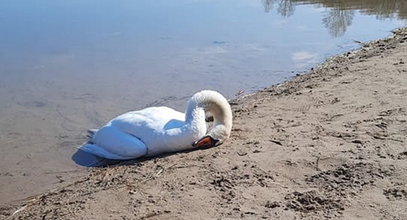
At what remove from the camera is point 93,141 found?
25.2ft

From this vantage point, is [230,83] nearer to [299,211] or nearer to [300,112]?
[300,112]

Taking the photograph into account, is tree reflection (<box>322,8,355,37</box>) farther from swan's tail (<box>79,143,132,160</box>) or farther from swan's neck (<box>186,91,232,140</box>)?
swan's tail (<box>79,143,132,160</box>)

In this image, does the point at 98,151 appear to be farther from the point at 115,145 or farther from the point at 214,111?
the point at 214,111

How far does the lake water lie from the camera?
26.8 ft

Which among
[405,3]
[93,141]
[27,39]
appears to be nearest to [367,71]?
[93,141]

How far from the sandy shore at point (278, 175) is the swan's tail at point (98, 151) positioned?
33 centimetres

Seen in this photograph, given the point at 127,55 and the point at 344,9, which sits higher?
the point at 127,55

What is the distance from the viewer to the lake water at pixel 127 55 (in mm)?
8164

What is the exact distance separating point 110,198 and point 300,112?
3.35 meters

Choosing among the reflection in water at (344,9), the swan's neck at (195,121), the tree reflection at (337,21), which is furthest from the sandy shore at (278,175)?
the reflection in water at (344,9)

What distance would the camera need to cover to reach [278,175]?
5.64 meters

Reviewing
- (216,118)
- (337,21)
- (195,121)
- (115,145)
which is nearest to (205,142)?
(195,121)

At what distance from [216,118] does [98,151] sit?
157cm

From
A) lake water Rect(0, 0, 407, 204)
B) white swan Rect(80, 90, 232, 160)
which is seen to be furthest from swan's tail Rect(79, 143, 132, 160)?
lake water Rect(0, 0, 407, 204)
